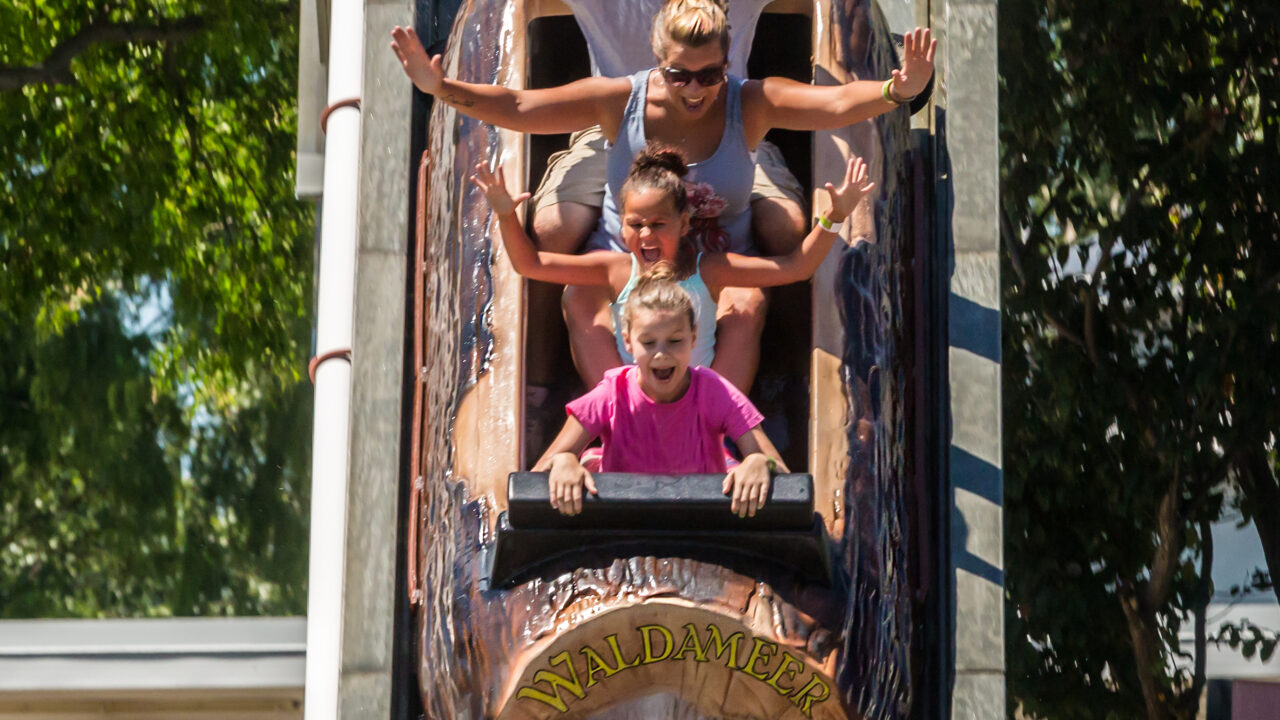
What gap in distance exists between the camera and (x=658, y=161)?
15.4ft

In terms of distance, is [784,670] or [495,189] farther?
[495,189]

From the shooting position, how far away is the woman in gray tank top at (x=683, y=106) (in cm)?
472

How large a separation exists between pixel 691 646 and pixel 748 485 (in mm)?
465

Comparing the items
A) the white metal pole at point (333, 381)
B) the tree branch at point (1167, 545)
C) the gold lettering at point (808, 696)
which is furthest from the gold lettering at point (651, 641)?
the tree branch at point (1167, 545)

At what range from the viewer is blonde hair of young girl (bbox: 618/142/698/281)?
15.2ft

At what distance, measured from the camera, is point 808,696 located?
4.52m

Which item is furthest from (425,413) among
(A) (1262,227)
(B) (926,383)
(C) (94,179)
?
(C) (94,179)

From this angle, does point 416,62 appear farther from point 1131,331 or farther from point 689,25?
point 1131,331

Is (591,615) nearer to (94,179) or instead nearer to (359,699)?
(359,699)

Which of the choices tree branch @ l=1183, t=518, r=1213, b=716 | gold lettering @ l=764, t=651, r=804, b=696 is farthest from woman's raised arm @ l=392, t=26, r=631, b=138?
tree branch @ l=1183, t=518, r=1213, b=716

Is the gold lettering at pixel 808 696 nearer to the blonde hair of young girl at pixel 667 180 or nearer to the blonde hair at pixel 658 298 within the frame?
the blonde hair at pixel 658 298

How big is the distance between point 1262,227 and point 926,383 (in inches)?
183

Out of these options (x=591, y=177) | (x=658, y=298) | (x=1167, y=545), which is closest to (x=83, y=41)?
(x=1167, y=545)

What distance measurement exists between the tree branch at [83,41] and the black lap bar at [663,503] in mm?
8447
